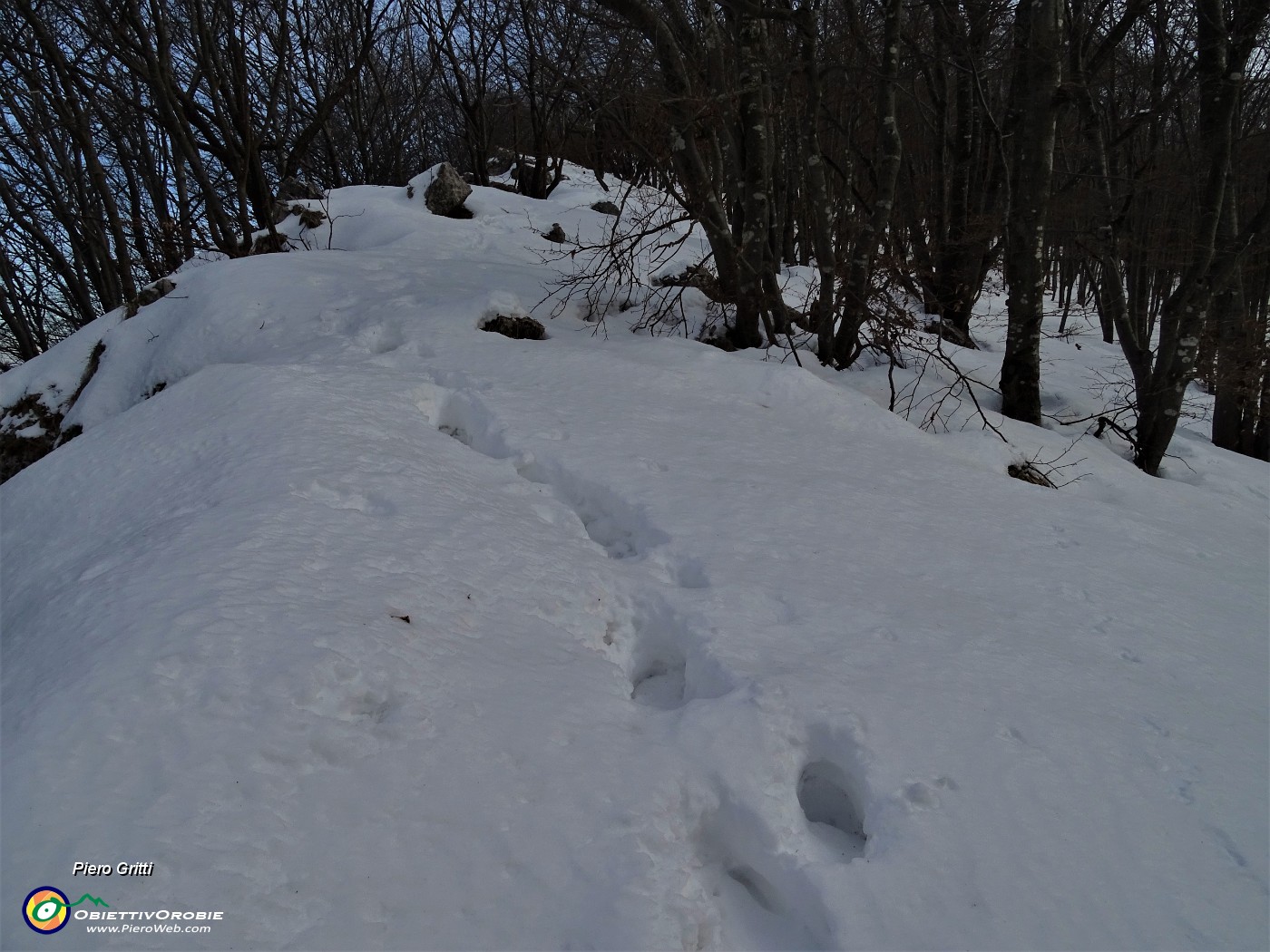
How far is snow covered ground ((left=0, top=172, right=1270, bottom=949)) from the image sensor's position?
57.1 inches

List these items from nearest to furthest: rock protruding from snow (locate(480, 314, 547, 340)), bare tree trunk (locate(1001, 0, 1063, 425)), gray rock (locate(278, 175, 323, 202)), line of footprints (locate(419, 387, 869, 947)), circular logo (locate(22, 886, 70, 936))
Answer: circular logo (locate(22, 886, 70, 936)) → line of footprints (locate(419, 387, 869, 947)) → bare tree trunk (locate(1001, 0, 1063, 425)) → rock protruding from snow (locate(480, 314, 547, 340)) → gray rock (locate(278, 175, 323, 202))

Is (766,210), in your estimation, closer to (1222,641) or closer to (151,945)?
(1222,641)

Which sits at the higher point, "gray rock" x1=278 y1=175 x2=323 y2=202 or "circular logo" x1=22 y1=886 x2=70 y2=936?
"gray rock" x1=278 y1=175 x2=323 y2=202

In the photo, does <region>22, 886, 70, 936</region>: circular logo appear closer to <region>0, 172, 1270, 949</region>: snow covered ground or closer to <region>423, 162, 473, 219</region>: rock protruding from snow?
<region>0, 172, 1270, 949</region>: snow covered ground

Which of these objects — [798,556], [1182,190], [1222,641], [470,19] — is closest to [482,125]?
[470,19]

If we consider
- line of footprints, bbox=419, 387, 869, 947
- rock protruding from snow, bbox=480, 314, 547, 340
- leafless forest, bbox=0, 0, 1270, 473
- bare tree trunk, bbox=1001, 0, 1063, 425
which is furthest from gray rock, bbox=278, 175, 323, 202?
bare tree trunk, bbox=1001, 0, 1063, 425

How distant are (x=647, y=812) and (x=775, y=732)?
48 centimetres

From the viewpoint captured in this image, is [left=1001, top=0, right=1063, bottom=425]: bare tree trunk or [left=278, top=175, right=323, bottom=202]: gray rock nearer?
[left=1001, top=0, right=1063, bottom=425]: bare tree trunk

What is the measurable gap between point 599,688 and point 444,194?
29.8ft

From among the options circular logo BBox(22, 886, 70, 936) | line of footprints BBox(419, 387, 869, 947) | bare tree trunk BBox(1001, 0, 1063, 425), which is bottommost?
line of footprints BBox(419, 387, 869, 947)

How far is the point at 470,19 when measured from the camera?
47.0 feet

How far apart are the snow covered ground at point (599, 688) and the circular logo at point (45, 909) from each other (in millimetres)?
17

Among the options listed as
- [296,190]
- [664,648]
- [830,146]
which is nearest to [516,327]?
[664,648]

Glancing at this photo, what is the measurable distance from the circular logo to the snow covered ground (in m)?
0.02
